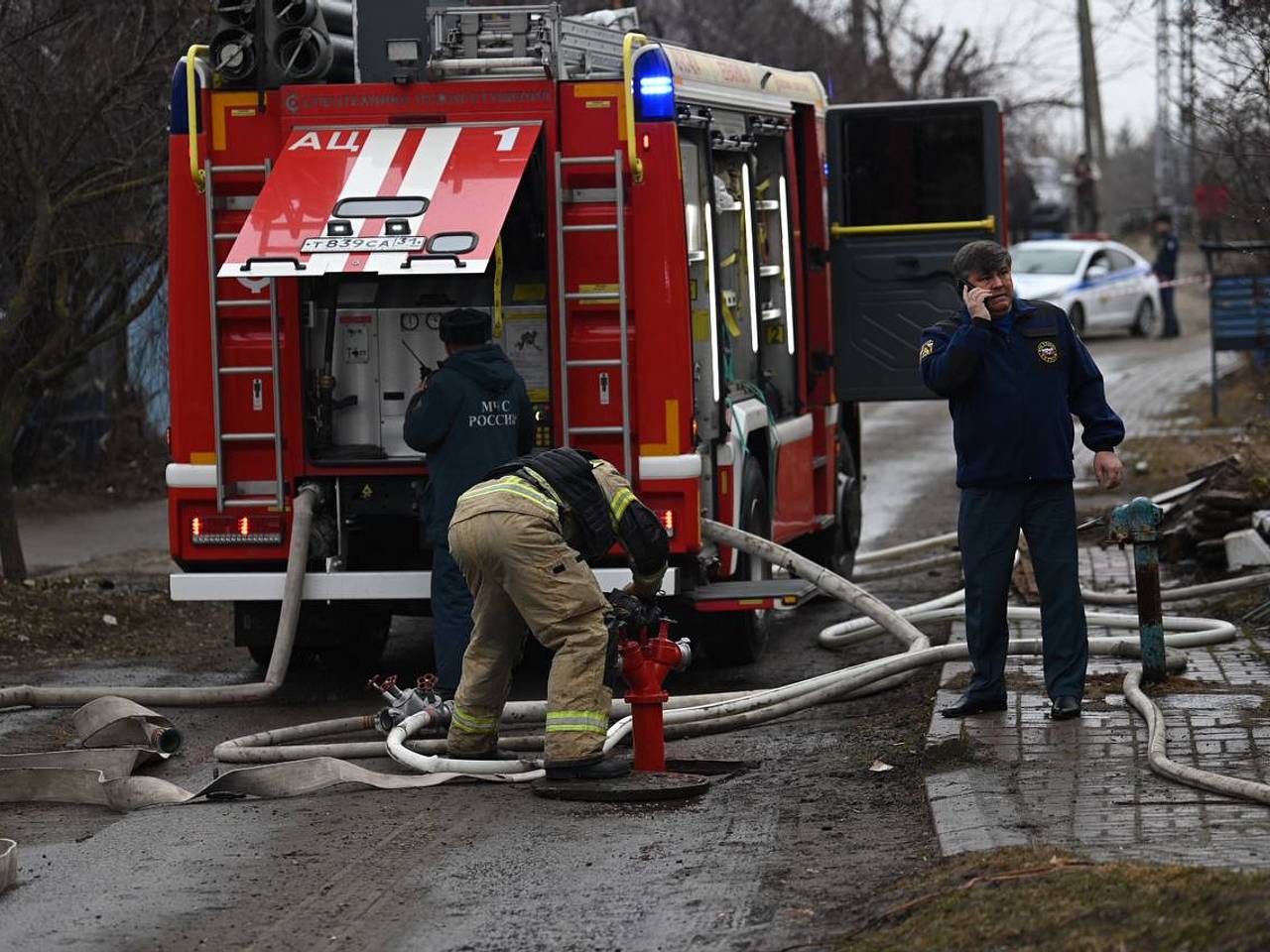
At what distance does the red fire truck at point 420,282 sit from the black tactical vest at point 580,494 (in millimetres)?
1353

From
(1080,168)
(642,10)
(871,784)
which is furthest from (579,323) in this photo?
(1080,168)

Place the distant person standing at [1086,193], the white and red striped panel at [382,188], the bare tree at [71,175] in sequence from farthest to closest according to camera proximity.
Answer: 1. the distant person standing at [1086,193]
2. the bare tree at [71,175]
3. the white and red striped panel at [382,188]

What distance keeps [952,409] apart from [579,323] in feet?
6.86

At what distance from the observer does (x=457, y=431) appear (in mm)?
8922

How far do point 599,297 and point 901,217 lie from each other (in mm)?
3438

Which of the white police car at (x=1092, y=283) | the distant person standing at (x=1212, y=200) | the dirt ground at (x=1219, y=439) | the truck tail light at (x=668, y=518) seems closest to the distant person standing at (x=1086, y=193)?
the white police car at (x=1092, y=283)

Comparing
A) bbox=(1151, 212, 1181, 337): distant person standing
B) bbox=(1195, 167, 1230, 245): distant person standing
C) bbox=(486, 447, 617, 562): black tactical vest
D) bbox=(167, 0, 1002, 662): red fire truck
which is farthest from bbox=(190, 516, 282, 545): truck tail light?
bbox=(1151, 212, 1181, 337): distant person standing

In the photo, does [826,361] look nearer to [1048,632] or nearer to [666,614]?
[666,614]

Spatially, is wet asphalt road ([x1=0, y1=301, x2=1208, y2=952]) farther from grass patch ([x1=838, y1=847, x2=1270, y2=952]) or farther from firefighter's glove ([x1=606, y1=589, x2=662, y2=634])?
firefighter's glove ([x1=606, y1=589, x2=662, y2=634])

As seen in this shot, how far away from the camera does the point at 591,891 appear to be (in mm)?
6051

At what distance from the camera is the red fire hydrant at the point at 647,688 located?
24.8 ft

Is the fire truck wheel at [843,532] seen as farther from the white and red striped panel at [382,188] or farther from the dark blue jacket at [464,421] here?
the white and red striped panel at [382,188]

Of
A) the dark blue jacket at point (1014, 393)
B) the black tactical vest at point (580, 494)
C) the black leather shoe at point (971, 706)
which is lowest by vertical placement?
the black leather shoe at point (971, 706)

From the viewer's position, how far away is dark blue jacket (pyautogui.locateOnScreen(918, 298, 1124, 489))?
784 cm
